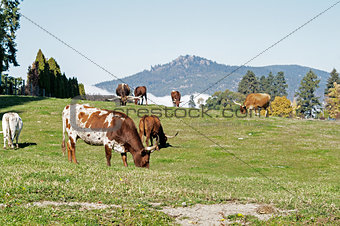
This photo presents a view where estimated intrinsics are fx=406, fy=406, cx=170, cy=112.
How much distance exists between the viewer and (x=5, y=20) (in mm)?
59781

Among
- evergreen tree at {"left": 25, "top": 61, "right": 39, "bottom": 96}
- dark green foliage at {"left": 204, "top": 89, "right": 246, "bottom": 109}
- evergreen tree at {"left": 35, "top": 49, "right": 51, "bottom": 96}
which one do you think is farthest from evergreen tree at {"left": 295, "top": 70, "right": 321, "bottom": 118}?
evergreen tree at {"left": 25, "top": 61, "right": 39, "bottom": 96}

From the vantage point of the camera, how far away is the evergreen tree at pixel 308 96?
144375 mm

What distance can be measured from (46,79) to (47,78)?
329 millimetres

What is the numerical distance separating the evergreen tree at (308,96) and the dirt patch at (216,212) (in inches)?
5555

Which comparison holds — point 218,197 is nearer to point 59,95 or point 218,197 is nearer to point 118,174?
point 118,174

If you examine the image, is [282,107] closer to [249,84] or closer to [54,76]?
[249,84]

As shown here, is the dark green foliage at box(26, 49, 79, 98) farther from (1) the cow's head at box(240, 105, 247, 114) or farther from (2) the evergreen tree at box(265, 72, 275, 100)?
(2) the evergreen tree at box(265, 72, 275, 100)

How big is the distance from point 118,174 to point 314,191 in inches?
246

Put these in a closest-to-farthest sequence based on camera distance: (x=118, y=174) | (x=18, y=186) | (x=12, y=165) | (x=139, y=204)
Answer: (x=139, y=204)
(x=18, y=186)
(x=118, y=174)
(x=12, y=165)

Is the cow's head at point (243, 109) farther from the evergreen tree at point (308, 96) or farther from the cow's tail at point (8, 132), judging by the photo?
the evergreen tree at point (308, 96)

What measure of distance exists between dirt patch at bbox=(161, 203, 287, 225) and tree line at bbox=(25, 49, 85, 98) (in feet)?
206

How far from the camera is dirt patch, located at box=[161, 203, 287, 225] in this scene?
8.52 m

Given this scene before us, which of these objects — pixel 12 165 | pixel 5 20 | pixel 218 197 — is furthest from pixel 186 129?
pixel 5 20

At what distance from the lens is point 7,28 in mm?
61531
